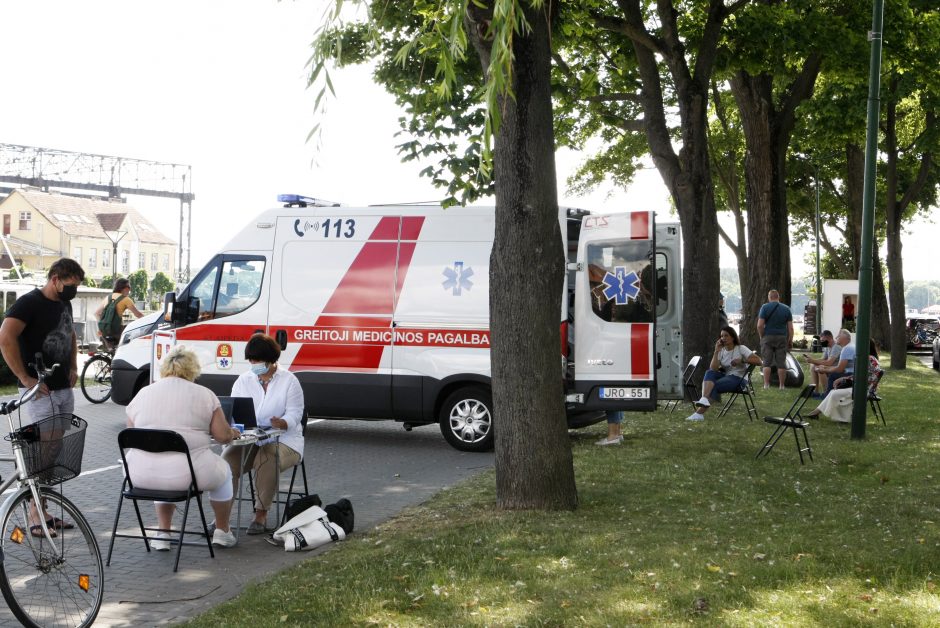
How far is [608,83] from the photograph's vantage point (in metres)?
20.8

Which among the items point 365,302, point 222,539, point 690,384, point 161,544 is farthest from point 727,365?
point 161,544

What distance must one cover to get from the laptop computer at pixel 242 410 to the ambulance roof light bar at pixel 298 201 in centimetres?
532

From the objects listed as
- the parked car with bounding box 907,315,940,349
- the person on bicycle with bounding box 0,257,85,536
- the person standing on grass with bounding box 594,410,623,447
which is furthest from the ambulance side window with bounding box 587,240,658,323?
the parked car with bounding box 907,315,940,349

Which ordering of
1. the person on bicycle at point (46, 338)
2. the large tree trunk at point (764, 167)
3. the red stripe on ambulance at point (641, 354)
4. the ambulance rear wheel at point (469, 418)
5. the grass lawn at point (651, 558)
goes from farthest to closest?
the large tree trunk at point (764, 167)
the ambulance rear wheel at point (469, 418)
the red stripe on ambulance at point (641, 354)
the person on bicycle at point (46, 338)
the grass lawn at point (651, 558)

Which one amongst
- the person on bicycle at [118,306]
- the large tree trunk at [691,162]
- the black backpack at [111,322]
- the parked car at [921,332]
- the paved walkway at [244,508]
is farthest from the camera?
the parked car at [921,332]

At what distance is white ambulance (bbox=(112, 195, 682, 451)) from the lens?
12461mm

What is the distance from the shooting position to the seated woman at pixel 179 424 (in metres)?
7.05

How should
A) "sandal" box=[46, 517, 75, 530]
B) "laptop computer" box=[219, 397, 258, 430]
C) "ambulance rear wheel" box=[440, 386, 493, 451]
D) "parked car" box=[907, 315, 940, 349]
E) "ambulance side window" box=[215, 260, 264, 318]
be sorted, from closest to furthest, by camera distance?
"sandal" box=[46, 517, 75, 530] → "laptop computer" box=[219, 397, 258, 430] → "ambulance rear wheel" box=[440, 386, 493, 451] → "ambulance side window" box=[215, 260, 264, 318] → "parked car" box=[907, 315, 940, 349]

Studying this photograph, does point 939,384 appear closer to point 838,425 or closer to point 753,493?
point 838,425

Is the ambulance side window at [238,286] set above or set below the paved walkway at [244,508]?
above

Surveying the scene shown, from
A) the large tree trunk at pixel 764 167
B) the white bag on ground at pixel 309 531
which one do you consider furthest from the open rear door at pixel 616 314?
the large tree trunk at pixel 764 167

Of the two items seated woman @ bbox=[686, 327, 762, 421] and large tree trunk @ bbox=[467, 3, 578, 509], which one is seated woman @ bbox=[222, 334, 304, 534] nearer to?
large tree trunk @ bbox=[467, 3, 578, 509]

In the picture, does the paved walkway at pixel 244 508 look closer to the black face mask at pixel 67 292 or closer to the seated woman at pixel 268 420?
the seated woman at pixel 268 420

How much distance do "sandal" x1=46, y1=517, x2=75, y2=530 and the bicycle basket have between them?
19cm
